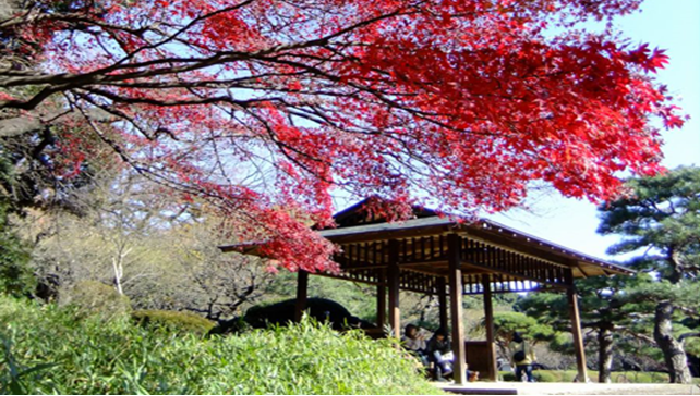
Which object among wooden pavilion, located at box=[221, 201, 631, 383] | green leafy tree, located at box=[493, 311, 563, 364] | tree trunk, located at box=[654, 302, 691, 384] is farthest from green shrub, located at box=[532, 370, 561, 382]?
wooden pavilion, located at box=[221, 201, 631, 383]

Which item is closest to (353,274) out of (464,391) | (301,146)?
(464,391)

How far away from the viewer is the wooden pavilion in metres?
8.23

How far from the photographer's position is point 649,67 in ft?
10.5

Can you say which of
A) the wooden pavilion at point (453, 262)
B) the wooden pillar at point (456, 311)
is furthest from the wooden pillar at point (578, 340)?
the wooden pillar at point (456, 311)

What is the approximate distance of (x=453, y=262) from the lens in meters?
8.55

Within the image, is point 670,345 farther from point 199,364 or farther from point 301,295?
point 199,364

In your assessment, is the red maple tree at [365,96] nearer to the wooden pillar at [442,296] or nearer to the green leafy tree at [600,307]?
the wooden pillar at [442,296]

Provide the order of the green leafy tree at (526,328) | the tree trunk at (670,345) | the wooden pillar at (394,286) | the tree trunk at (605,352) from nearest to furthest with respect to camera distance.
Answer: the wooden pillar at (394,286), the tree trunk at (670,345), the tree trunk at (605,352), the green leafy tree at (526,328)

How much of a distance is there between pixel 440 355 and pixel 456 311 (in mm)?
2245

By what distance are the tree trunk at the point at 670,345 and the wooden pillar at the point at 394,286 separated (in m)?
9.11

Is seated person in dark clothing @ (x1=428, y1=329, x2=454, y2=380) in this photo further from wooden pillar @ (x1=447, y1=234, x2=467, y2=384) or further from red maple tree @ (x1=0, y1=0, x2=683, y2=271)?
red maple tree @ (x1=0, y1=0, x2=683, y2=271)

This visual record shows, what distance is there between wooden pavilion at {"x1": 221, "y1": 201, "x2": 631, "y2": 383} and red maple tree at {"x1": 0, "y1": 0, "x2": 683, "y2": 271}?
1778mm

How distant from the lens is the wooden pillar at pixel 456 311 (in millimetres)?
8023

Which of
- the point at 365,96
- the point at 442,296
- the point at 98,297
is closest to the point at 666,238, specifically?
the point at 442,296
